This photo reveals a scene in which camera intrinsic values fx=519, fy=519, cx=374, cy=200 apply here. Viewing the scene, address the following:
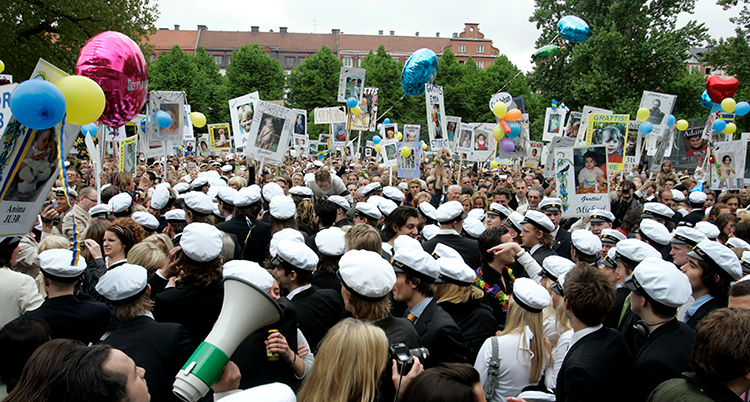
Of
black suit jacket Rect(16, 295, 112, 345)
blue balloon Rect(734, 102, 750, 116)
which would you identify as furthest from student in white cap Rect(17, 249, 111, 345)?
blue balloon Rect(734, 102, 750, 116)

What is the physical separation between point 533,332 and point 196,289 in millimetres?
2431

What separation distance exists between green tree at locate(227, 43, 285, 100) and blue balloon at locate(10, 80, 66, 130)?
191 ft

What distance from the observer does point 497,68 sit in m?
61.5

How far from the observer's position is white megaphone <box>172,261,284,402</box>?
2.10 meters

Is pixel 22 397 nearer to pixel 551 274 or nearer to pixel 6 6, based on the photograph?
pixel 551 274

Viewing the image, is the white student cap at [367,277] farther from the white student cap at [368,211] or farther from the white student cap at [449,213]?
the white student cap at [368,211]

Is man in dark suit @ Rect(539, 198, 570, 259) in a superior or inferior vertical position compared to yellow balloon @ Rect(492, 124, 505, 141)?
inferior

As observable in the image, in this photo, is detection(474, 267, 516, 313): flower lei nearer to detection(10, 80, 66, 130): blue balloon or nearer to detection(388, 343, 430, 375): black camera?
detection(388, 343, 430, 375): black camera

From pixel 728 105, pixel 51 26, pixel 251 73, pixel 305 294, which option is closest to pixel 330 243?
pixel 305 294

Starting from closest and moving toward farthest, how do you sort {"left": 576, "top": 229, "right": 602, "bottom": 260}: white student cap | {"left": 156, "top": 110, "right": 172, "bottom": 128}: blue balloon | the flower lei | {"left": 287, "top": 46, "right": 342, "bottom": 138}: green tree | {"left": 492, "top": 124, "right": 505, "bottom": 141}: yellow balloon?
the flower lei, {"left": 576, "top": 229, "right": 602, "bottom": 260}: white student cap, {"left": 156, "top": 110, "right": 172, "bottom": 128}: blue balloon, {"left": 492, "top": 124, "right": 505, "bottom": 141}: yellow balloon, {"left": 287, "top": 46, "right": 342, "bottom": 138}: green tree

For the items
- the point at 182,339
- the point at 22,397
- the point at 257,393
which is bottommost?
the point at 182,339

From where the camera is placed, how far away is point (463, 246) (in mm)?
5984

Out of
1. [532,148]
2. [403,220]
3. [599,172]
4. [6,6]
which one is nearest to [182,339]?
[403,220]

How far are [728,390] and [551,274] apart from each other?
2020 mm
